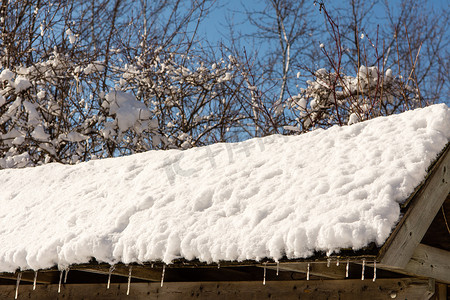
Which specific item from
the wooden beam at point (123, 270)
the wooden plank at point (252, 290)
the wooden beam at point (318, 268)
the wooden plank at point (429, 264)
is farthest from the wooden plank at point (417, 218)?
the wooden beam at point (123, 270)

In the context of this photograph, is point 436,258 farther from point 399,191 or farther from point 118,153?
point 118,153

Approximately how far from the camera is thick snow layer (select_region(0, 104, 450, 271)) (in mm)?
2668

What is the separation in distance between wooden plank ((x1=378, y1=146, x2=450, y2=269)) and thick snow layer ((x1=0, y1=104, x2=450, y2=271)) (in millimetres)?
57

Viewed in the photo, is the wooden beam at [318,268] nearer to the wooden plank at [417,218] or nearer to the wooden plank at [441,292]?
the wooden plank at [417,218]

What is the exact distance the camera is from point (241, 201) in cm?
328

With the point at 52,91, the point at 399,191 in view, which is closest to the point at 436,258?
the point at 399,191

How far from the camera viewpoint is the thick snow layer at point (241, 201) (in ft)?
8.75

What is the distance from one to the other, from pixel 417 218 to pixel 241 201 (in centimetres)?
104

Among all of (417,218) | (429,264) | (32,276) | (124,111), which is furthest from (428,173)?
(124,111)

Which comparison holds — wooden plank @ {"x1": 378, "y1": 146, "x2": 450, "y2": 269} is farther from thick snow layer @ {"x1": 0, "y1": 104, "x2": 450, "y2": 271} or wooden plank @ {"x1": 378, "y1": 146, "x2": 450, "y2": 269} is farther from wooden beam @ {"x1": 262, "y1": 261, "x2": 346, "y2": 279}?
wooden beam @ {"x1": 262, "y1": 261, "x2": 346, "y2": 279}

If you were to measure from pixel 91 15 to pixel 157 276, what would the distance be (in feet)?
30.4

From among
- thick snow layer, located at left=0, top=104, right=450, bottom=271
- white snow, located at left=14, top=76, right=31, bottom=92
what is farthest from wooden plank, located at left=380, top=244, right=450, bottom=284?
white snow, located at left=14, top=76, right=31, bottom=92

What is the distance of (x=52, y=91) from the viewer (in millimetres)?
11734

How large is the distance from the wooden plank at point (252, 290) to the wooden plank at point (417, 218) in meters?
0.47
